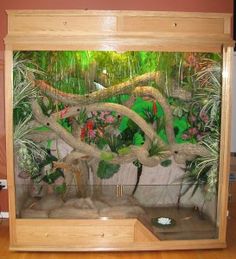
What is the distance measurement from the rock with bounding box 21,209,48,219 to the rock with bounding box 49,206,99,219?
0.05 metres

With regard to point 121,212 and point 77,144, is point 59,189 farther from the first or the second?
point 121,212

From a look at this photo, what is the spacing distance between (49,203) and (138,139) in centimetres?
89

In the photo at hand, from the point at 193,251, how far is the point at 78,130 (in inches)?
53.2

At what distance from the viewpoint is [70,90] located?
2.68 meters

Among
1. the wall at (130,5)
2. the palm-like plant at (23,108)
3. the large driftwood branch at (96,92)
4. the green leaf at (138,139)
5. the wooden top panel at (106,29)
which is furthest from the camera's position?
the wall at (130,5)

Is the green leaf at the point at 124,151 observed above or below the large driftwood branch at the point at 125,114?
below

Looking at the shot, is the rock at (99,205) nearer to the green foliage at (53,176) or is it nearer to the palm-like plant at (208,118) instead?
the green foliage at (53,176)

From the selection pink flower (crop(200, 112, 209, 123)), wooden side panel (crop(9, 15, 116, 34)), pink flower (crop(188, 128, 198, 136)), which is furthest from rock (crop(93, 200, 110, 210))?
wooden side panel (crop(9, 15, 116, 34))

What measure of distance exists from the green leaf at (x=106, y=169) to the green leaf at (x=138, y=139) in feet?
0.81

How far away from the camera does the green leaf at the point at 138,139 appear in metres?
2.78

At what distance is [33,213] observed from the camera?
105 inches

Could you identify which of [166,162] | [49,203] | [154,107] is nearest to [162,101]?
[154,107]

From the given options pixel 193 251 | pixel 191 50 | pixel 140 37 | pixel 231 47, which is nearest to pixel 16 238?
pixel 193 251

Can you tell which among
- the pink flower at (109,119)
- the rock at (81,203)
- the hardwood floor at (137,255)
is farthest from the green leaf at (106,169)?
the hardwood floor at (137,255)
